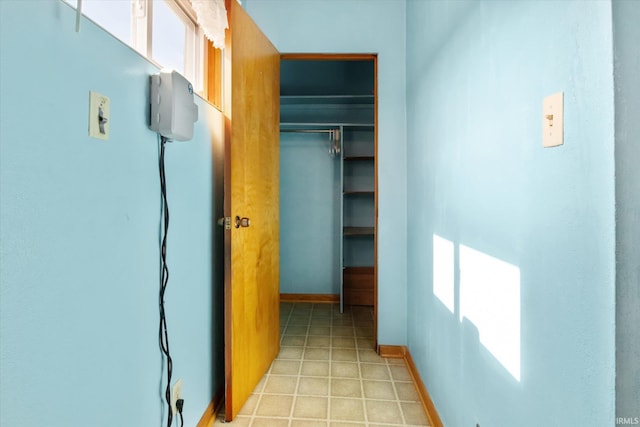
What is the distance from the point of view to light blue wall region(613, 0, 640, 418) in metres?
0.58

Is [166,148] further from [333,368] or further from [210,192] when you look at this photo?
[333,368]

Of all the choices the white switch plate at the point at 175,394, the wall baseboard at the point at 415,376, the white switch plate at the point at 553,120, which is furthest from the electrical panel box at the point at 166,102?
the wall baseboard at the point at 415,376

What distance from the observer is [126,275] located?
99 cm

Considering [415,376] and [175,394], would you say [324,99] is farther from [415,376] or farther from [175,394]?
[175,394]

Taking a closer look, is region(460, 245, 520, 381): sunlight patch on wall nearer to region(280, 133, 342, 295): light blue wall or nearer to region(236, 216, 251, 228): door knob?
region(236, 216, 251, 228): door knob

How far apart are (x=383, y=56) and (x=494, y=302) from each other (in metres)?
1.97

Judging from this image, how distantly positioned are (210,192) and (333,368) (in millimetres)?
1407

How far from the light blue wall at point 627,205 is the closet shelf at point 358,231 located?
287 centimetres

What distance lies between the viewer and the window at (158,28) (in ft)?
3.36

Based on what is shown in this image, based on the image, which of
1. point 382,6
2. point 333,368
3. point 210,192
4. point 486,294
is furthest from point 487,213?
point 382,6

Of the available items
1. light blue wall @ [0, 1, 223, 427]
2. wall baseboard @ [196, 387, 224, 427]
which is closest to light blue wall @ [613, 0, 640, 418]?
light blue wall @ [0, 1, 223, 427]

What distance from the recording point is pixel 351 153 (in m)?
3.88

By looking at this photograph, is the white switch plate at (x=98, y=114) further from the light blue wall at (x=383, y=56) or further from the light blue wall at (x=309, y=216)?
the light blue wall at (x=309, y=216)

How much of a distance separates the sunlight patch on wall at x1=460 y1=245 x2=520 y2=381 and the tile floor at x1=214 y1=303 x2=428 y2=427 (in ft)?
2.72
